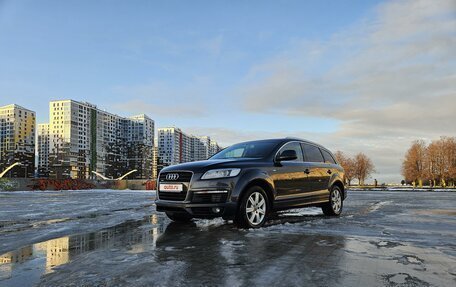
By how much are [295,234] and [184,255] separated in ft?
7.41

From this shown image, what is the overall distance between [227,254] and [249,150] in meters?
3.85

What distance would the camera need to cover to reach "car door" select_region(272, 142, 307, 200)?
786 cm

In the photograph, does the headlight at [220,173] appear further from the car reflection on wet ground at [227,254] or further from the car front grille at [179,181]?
the car reflection on wet ground at [227,254]

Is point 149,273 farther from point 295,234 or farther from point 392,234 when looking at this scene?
point 392,234

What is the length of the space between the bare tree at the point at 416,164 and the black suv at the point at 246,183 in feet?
280

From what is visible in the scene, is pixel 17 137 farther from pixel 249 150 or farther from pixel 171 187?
pixel 171 187

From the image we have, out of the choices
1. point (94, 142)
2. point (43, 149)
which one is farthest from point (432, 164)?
point (43, 149)

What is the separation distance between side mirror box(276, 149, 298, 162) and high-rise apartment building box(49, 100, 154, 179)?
126173 millimetres

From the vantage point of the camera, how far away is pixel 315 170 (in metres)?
9.08

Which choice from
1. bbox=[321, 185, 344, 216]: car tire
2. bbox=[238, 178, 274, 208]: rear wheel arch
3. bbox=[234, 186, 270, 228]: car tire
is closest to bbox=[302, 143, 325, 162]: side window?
bbox=[321, 185, 344, 216]: car tire

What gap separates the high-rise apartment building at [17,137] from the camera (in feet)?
373

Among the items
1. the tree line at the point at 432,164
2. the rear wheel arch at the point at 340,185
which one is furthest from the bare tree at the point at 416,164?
the rear wheel arch at the point at 340,185

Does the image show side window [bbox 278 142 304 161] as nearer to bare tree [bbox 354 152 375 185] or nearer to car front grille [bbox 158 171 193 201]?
car front grille [bbox 158 171 193 201]

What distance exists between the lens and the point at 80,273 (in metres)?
3.95
